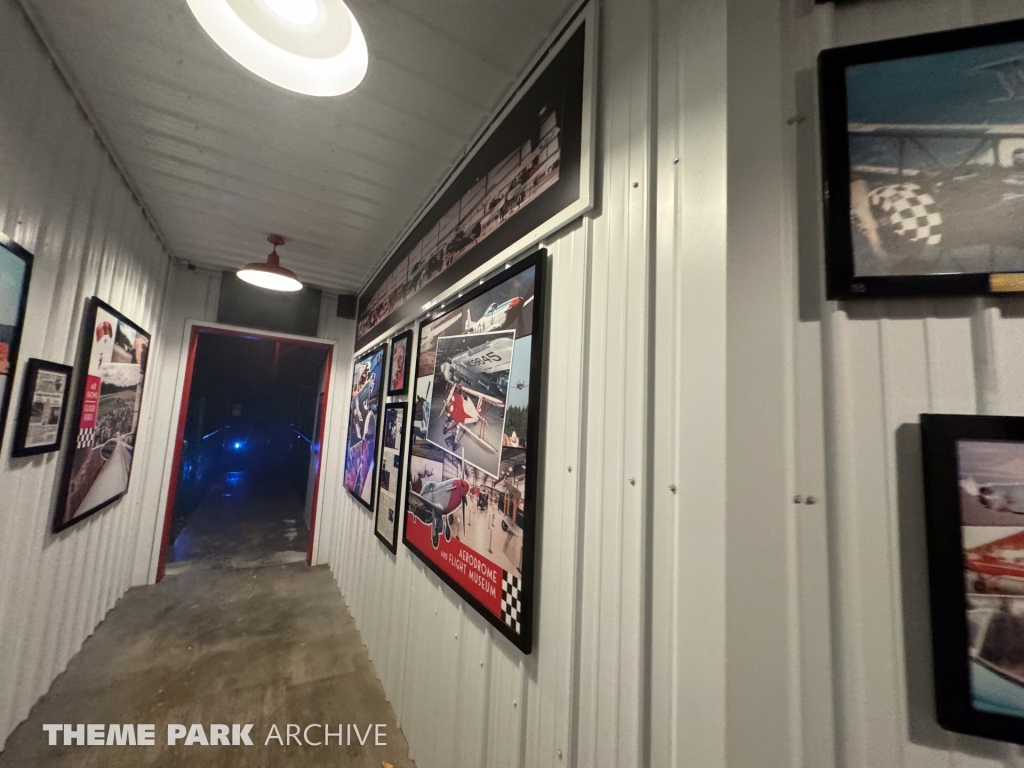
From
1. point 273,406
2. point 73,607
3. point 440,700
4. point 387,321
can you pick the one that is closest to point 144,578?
point 73,607

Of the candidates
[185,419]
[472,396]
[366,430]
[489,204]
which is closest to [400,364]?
[366,430]

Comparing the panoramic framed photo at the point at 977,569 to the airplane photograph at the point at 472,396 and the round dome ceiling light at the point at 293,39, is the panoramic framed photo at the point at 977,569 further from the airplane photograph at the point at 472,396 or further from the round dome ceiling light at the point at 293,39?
the round dome ceiling light at the point at 293,39

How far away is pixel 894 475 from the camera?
1.87 ft

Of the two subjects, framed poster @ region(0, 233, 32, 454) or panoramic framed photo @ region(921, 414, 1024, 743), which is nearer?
panoramic framed photo @ region(921, 414, 1024, 743)

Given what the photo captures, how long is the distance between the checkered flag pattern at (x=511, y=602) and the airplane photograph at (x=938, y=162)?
3.37 feet

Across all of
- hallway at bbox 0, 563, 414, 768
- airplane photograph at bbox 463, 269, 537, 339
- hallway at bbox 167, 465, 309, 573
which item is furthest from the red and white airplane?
hallway at bbox 167, 465, 309, 573

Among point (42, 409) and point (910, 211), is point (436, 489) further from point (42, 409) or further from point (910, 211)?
point (42, 409)

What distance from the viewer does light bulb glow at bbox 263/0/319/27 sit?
3.22 feet

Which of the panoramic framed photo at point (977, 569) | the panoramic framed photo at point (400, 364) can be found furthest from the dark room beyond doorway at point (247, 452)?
the panoramic framed photo at point (977, 569)

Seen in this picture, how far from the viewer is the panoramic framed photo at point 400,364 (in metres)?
1.97

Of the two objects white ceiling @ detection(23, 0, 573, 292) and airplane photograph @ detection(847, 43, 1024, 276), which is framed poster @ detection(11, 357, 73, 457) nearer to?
white ceiling @ detection(23, 0, 573, 292)

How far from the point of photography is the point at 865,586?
0.56m

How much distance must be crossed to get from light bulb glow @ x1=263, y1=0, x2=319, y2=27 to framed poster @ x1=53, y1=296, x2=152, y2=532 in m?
1.89

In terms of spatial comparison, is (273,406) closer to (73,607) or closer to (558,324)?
(73,607)
